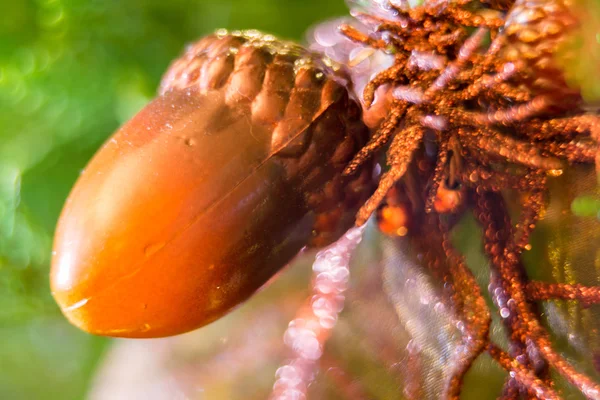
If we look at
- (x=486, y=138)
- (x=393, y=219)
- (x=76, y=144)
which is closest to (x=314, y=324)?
(x=393, y=219)

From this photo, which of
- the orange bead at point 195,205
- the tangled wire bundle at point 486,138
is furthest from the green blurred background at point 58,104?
the tangled wire bundle at point 486,138

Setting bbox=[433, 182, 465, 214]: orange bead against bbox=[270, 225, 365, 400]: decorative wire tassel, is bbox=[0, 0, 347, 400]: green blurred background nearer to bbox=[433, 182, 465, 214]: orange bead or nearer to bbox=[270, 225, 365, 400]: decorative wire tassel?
bbox=[270, 225, 365, 400]: decorative wire tassel

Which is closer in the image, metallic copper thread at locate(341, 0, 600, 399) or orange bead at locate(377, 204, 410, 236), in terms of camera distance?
metallic copper thread at locate(341, 0, 600, 399)

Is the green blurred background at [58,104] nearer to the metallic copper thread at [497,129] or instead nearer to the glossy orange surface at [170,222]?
the glossy orange surface at [170,222]

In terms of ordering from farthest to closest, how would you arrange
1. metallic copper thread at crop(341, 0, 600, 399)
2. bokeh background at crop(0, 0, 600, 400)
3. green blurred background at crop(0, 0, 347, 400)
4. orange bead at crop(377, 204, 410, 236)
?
green blurred background at crop(0, 0, 347, 400)
bokeh background at crop(0, 0, 600, 400)
orange bead at crop(377, 204, 410, 236)
metallic copper thread at crop(341, 0, 600, 399)

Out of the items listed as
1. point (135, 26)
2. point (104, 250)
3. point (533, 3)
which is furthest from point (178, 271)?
point (135, 26)

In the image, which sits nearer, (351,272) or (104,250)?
(104,250)

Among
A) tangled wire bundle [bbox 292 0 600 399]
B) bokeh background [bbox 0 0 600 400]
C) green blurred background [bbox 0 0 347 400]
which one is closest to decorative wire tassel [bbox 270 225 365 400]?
bokeh background [bbox 0 0 600 400]

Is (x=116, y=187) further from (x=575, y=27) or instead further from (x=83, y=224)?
(x=575, y=27)
